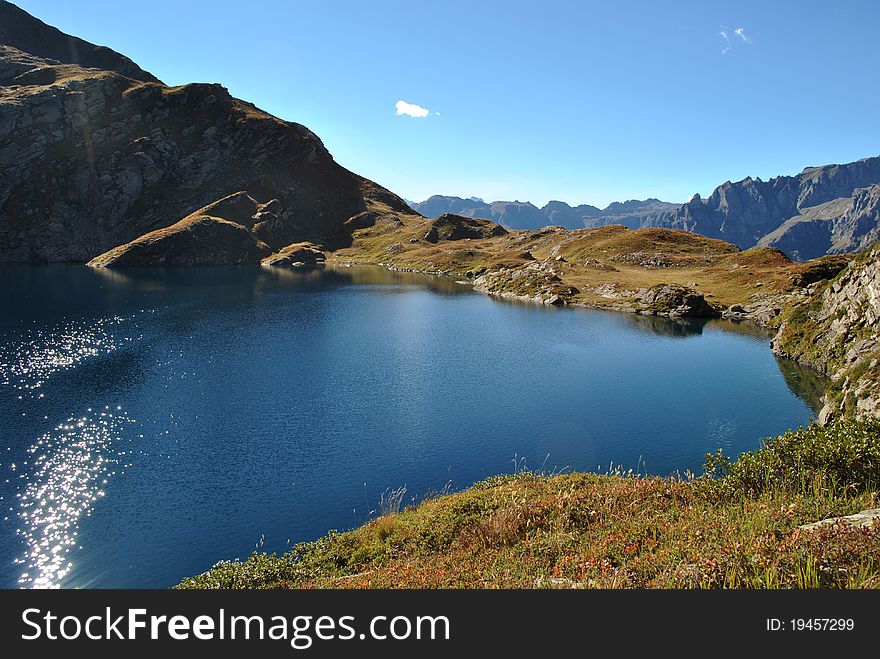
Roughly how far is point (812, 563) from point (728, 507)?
778 cm

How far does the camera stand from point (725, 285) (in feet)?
502

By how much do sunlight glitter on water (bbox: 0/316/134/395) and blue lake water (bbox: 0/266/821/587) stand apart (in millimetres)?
462

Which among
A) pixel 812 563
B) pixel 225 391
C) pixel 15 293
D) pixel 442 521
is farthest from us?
pixel 15 293

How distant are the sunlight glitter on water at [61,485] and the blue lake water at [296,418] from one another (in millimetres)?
170

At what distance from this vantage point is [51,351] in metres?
83.8

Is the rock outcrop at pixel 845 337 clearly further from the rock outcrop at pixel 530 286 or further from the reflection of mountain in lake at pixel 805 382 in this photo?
the rock outcrop at pixel 530 286

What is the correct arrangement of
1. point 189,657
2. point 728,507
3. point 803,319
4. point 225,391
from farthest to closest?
point 803,319, point 225,391, point 728,507, point 189,657

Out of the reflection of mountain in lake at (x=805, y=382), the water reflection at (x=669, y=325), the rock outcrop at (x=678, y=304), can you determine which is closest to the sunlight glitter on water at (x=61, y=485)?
the reflection of mountain in lake at (x=805, y=382)

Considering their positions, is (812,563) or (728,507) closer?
(812,563)

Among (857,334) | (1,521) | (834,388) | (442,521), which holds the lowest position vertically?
(1,521)

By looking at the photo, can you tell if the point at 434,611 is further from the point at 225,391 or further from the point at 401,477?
the point at 225,391

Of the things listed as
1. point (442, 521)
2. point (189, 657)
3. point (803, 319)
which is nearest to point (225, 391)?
point (442, 521)

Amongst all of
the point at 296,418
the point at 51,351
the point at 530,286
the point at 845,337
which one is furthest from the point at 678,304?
the point at 51,351

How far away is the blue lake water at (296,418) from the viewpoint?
36812mm
